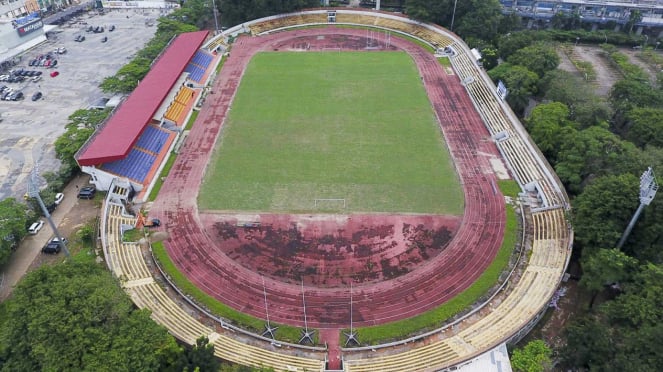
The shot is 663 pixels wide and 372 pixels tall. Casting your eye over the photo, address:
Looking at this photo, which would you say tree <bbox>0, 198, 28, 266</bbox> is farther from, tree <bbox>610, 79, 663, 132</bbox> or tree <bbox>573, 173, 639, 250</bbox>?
tree <bbox>610, 79, 663, 132</bbox>

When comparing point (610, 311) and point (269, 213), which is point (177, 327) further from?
point (610, 311)

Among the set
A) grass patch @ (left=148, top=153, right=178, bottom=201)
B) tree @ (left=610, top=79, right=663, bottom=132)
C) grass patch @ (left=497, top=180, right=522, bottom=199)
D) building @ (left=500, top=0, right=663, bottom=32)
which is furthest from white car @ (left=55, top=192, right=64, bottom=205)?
building @ (left=500, top=0, right=663, bottom=32)

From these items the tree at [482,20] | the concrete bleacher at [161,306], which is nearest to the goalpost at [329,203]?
the concrete bleacher at [161,306]

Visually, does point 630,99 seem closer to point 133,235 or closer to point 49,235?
point 133,235

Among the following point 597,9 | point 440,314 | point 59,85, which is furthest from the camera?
point 597,9

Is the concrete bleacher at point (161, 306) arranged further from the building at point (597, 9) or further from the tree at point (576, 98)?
the building at point (597, 9)

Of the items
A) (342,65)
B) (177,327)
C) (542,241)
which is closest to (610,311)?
(542,241)

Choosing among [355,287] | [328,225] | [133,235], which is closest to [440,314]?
[355,287]
